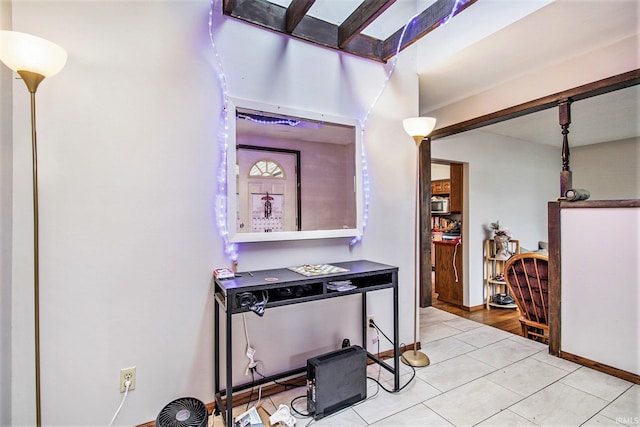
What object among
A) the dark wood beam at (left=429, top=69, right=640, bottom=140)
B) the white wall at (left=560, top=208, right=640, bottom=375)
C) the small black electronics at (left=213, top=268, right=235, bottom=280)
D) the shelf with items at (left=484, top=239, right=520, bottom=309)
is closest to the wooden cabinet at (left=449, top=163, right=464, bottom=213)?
the shelf with items at (left=484, top=239, right=520, bottom=309)

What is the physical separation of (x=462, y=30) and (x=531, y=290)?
2.44 m

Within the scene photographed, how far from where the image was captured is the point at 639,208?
2.19m

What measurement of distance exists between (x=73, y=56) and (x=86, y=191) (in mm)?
685

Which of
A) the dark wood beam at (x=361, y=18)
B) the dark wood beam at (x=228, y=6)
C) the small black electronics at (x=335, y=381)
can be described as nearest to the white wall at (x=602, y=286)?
the small black electronics at (x=335, y=381)

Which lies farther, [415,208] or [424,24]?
[415,208]

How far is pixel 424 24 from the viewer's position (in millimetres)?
2121

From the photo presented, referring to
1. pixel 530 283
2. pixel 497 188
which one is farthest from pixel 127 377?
pixel 497 188

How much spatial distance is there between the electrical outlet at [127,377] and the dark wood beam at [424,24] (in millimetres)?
2741

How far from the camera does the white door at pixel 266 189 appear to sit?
198 cm

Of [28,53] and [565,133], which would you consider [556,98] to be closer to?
[565,133]

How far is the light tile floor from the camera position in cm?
180

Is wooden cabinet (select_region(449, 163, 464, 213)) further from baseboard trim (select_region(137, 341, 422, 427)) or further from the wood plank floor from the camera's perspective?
baseboard trim (select_region(137, 341, 422, 427))

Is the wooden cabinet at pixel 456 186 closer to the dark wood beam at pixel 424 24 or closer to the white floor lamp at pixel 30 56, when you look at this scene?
the dark wood beam at pixel 424 24

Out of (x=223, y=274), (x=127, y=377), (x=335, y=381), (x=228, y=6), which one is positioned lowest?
(x=335, y=381)
